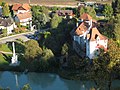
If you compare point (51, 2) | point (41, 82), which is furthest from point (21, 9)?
point (41, 82)

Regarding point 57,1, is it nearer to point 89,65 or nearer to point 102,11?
point 102,11

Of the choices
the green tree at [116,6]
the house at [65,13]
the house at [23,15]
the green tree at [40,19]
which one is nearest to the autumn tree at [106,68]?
the green tree at [40,19]

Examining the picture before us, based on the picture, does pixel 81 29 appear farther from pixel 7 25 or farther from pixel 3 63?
pixel 7 25

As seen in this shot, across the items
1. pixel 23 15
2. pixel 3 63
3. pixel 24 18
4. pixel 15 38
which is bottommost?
pixel 3 63

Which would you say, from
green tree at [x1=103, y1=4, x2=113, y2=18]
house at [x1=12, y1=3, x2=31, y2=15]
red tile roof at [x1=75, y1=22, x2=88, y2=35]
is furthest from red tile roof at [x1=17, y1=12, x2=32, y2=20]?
red tile roof at [x1=75, y1=22, x2=88, y2=35]

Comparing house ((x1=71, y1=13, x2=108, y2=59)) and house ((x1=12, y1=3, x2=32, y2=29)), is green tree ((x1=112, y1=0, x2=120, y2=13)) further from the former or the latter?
house ((x1=71, y1=13, x2=108, y2=59))

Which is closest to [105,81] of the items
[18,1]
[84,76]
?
[84,76]

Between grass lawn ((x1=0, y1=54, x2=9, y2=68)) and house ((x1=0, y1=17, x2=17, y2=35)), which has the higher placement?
house ((x1=0, y1=17, x2=17, y2=35))
